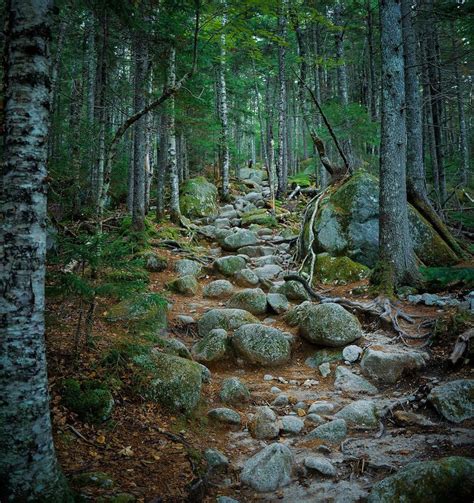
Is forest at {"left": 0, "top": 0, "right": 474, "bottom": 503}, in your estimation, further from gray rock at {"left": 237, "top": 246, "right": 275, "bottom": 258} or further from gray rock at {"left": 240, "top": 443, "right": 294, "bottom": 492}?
gray rock at {"left": 237, "top": 246, "right": 275, "bottom": 258}

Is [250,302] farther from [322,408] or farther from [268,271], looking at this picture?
[322,408]

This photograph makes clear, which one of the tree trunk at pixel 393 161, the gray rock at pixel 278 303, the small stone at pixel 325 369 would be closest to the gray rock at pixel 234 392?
the small stone at pixel 325 369

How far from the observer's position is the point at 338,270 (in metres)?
9.23

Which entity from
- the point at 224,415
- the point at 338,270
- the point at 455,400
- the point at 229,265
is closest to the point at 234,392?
the point at 224,415

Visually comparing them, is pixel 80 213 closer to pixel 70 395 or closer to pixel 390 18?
pixel 70 395

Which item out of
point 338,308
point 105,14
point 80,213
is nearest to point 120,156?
point 80,213

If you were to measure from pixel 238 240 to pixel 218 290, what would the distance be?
12.7 ft

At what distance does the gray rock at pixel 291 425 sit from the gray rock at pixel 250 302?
11.4ft

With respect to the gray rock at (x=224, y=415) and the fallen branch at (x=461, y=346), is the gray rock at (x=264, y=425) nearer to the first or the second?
the gray rock at (x=224, y=415)

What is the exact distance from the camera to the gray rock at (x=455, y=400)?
13.4ft

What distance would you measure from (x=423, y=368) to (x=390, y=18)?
697 cm

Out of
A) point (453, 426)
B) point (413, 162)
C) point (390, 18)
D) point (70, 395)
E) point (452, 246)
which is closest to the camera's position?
point (70, 395)

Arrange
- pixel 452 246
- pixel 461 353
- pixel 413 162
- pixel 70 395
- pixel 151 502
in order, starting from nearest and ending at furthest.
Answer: pixel 151 502 < pixel 70 395 < pixel 461 353 < pixel 452 246 < pixel 413 162

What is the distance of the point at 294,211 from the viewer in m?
17.9
